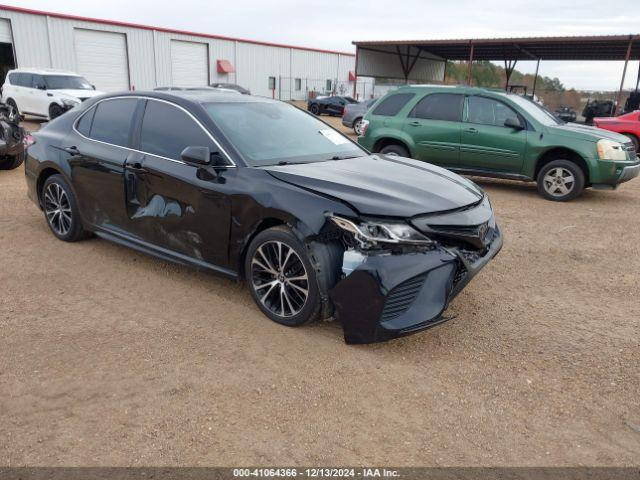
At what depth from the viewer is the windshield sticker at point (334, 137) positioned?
4664 millimetres

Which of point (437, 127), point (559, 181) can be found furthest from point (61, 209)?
point (559, 181)

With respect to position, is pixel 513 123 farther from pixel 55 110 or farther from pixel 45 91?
pixel 45 91

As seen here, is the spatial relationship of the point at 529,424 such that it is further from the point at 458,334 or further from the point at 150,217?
the point at 150,217

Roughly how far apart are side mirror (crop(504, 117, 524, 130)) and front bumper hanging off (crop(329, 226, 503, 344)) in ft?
18.4

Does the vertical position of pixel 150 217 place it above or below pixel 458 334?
above

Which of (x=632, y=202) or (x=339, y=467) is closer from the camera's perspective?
(x=339, y=467)

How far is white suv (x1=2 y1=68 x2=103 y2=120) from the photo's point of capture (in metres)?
16.3

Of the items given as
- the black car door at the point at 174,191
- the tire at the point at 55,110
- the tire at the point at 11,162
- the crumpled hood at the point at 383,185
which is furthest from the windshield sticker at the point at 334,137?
the tire at the point at 55,110

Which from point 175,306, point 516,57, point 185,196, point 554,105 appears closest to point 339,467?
point 175,306

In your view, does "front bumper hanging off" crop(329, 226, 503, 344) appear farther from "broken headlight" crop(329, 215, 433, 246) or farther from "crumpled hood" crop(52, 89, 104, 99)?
"crumpled hood" crop(52, 89, 104, 99)

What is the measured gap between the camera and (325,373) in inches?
123

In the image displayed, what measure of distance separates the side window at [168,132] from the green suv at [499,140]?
5.49 m

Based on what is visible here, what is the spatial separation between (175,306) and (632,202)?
25.1 ft

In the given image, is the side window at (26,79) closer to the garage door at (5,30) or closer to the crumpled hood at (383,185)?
the garage door at (5,30)
